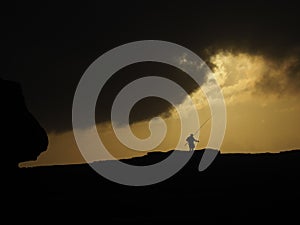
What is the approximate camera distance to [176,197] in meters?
27.6

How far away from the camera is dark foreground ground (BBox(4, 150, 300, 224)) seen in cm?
2180

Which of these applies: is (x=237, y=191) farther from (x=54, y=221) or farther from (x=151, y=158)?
(x=151, y=158)

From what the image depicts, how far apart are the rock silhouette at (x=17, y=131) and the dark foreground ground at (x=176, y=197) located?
1.17 m

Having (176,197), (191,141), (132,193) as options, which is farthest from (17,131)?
(191,141)

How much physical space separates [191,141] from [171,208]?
20652mm

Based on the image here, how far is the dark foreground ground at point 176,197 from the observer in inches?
858

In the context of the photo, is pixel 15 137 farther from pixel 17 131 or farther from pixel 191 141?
pixel 191 141

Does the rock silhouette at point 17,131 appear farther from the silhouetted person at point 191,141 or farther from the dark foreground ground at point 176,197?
the silhouetted person at point 191,141

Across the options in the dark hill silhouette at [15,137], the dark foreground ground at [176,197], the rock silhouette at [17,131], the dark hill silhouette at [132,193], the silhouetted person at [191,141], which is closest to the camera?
the dark foreground ground at [176,197]

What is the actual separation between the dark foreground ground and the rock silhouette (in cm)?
117

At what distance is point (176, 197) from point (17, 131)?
10372mm

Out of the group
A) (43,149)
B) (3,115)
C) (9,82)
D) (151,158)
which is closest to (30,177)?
(43,149)

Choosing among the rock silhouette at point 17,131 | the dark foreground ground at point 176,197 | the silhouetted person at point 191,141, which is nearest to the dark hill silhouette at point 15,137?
the rock silhouette at point 17,131

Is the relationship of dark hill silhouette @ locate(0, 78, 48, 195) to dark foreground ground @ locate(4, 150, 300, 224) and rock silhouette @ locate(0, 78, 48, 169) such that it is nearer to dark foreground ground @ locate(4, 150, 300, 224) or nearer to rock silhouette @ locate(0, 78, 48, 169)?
rock silhouette @ locate(0, 78, 48, 169)
